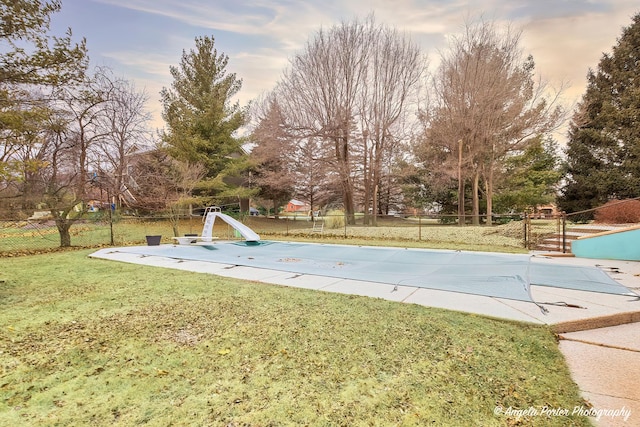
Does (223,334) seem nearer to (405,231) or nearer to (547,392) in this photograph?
(547,392)

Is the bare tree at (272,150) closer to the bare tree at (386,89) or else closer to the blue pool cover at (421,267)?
the bare tree at (386,89)

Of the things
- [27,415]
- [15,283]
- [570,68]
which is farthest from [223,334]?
[570,68]

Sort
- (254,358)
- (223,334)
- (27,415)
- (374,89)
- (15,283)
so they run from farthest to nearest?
(374,89), (15,283), (223,334), (254,358), (27,415)

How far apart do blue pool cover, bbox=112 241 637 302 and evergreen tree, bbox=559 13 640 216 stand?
47.9ft

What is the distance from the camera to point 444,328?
2908 mm

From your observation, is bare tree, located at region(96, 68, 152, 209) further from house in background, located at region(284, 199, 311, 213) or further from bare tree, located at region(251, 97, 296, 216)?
house in background, located at region(284, 199, 311, 213)

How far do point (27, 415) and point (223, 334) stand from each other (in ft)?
4.44

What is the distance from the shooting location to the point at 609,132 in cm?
1703

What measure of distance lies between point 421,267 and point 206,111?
49.8 feet

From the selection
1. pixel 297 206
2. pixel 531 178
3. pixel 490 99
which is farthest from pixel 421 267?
pixel 297 206

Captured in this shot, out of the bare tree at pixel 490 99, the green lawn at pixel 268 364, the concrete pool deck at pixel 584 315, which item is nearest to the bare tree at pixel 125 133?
the concrete pool deck at pixel 584 315

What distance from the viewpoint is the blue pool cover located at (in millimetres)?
4410

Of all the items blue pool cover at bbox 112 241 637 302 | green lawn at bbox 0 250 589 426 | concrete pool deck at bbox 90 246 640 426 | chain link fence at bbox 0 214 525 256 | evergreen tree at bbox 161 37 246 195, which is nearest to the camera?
green lawn at bbox 0 250 589 426

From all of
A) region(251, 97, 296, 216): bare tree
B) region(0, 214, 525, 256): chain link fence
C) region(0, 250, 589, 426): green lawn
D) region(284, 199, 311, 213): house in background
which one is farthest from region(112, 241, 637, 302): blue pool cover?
region(284, 199, 311, 213): house in background
